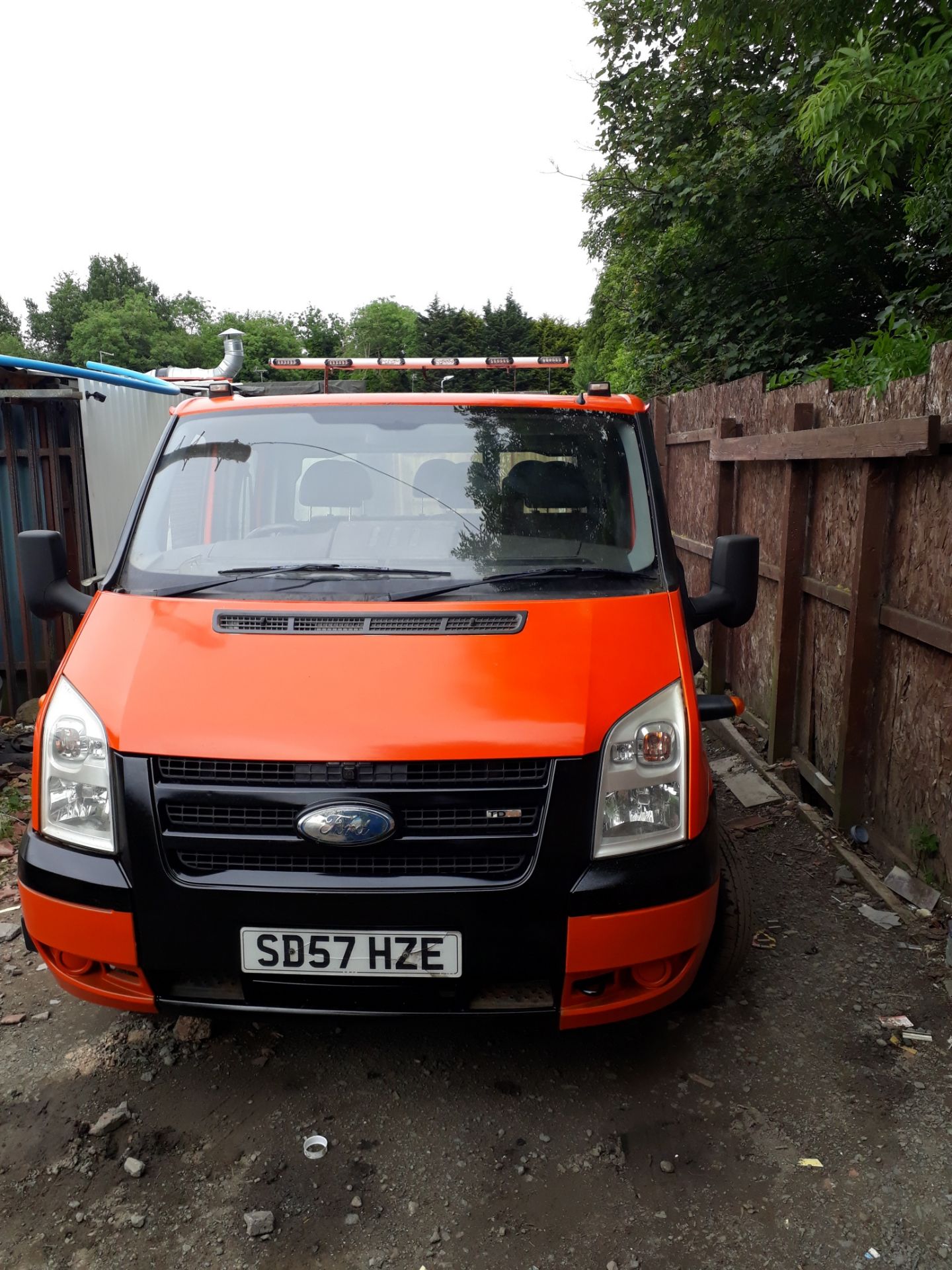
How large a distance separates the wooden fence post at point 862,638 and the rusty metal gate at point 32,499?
5.59 meters

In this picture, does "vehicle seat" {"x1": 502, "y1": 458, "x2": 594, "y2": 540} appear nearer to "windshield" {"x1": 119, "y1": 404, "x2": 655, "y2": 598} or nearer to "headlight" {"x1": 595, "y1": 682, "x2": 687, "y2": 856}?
"windshield" {"x1": 119, "y1": 404, "x2": 655, "y2": 598}

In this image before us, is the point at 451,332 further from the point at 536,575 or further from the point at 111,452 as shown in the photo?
the point at 536,575

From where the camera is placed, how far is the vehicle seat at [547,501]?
130 inches

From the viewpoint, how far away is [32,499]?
7.13m

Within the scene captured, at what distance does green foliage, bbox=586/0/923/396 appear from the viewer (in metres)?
10.2

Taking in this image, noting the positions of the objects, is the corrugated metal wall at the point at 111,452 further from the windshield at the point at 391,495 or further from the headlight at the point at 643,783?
the headlight at the point at 643,783

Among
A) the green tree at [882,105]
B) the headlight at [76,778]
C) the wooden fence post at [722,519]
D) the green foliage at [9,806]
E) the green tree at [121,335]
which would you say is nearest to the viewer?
the headlight at [76,778]

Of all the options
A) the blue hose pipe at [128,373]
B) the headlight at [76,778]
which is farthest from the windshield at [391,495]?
the blue hose pipe at [128,373]

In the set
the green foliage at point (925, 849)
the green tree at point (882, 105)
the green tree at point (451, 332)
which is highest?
the green tree at point (451, 332)

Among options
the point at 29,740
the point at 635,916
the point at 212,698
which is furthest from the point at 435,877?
the point at 29,740

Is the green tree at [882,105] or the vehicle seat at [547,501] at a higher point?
the green tree at [882,105]

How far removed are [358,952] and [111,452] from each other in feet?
22.0

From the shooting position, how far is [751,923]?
129 inches

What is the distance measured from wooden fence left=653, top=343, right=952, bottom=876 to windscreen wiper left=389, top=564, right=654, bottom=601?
4.54ft
